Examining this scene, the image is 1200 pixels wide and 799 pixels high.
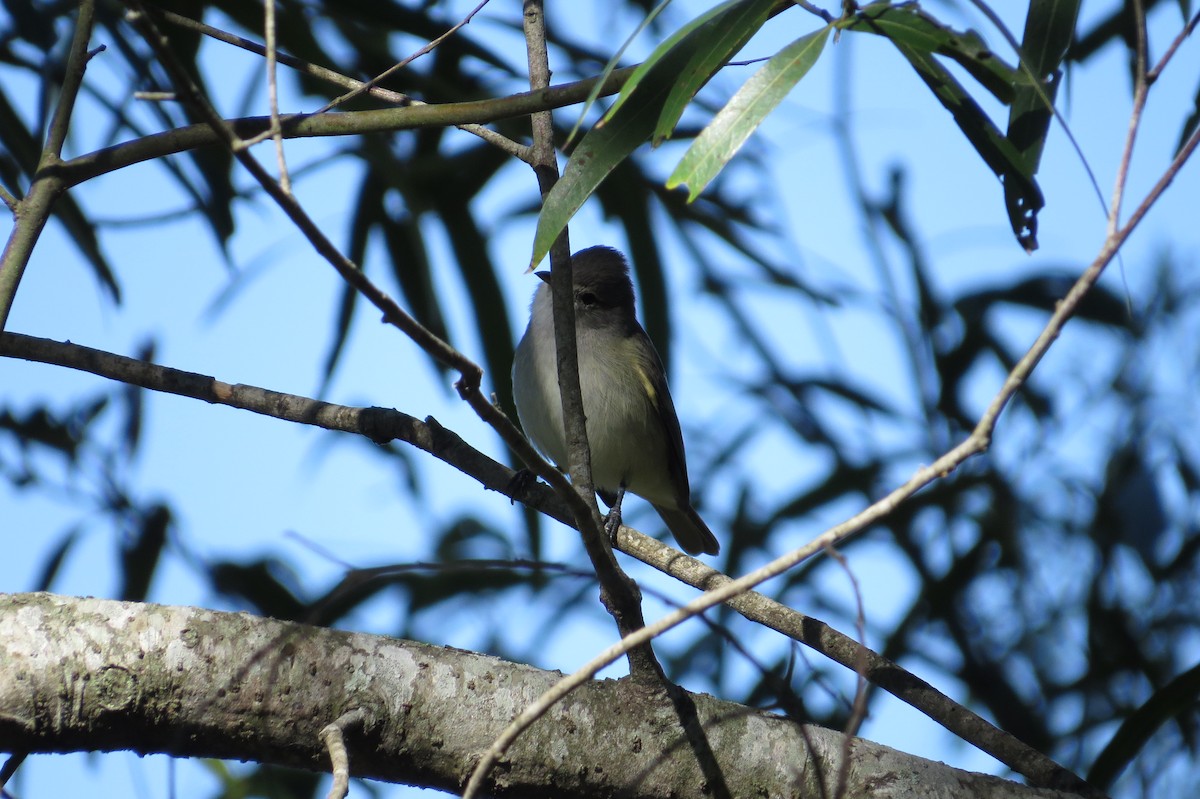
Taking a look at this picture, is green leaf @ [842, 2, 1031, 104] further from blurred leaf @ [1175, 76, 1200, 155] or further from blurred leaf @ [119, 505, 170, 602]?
blurred leaf @ [119, 505, 170, 602]

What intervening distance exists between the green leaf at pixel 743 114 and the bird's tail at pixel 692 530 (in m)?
3.40

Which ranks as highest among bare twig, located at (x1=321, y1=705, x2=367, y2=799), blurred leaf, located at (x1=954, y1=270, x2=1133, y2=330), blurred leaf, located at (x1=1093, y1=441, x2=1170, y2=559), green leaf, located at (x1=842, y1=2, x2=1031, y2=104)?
blurred leaf, located at (x1=954, y1=270, x2=1133, y2=330)

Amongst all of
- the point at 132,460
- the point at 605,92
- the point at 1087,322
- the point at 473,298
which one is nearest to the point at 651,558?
the point at 605,92

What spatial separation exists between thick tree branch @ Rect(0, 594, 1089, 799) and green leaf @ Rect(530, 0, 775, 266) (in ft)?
2.52

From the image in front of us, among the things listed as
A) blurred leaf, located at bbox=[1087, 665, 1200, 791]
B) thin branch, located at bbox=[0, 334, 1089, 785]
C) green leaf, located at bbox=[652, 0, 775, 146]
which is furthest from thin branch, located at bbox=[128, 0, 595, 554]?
blurred leaf, located at bbox=[1087, 665, 1200, 791]

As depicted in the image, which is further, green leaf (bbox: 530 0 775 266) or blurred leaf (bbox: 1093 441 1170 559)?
blurred leaf (bbox: 1093 441 1170 559)

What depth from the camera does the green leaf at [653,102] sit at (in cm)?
189

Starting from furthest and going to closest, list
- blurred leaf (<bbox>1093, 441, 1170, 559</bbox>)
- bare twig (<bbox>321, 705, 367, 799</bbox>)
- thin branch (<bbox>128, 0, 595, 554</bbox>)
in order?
1. blurred leaf (<bbox>1093, 441, 1170, 559</bbox>)
2. bare twig (<bbox>321, 705, 367, 799</bbox>)
3. thin branch (<bbox>128, 0, 595, 554</bbox>)

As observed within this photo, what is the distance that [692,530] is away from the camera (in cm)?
514

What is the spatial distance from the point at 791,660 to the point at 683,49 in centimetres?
104

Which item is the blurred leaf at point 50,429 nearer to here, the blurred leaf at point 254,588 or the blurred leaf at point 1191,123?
the blurred leaf at point 254,588

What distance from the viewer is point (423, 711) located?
6.60 ft

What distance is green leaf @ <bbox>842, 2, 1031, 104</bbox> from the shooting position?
1810 millimetres

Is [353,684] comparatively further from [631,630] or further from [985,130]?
[985,130]
